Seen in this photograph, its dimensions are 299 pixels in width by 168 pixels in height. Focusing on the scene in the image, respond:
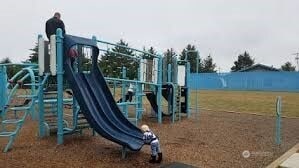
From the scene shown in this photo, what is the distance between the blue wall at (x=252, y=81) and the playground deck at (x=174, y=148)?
31899mm

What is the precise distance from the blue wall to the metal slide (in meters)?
34.2

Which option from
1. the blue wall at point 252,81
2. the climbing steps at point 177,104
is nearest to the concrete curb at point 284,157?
the climbing steps at point 177,104

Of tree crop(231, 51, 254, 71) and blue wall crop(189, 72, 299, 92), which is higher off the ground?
tree crop(231, 51, 254, 71)

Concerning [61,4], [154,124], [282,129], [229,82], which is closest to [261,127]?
[282,129]

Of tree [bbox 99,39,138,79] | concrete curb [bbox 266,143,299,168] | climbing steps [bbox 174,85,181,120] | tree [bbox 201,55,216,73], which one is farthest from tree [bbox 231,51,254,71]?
concrete curb [bbox 266,143,299,168]

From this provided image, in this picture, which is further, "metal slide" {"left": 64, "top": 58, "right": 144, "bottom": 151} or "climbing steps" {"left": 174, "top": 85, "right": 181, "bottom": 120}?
"climbing steps" {"left": 174, "top": 85, "right": 181, "bottom": 120}

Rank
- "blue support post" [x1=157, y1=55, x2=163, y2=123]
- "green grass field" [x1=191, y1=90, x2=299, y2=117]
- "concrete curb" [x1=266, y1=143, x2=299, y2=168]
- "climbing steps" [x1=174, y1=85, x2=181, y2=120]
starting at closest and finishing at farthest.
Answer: "concrete curb" [x1=266, y1=143, x2=299, y2=168] → "blue support post" [x1=157, y1=55, x2=163, y2=123] → "climbing steps" [x1=174, y1=85, x2=181, y2=120] → "green grass field" [x1=191, y1=90, x2=299, y2=117]

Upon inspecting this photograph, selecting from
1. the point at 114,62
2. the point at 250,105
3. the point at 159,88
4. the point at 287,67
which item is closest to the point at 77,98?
the point at 159,88

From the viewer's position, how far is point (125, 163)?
6.00 metres

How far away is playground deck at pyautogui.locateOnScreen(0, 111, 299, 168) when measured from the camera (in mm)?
6060

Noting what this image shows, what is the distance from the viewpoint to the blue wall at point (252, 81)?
4281cm

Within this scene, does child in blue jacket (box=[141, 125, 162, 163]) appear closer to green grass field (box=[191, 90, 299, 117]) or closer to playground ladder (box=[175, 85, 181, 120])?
playground ladder (box=[175, 85, 181, 120])

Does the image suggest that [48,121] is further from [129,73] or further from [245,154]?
[129,73]

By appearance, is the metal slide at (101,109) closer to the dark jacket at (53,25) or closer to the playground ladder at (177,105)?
the dark jacket at (53,25)
